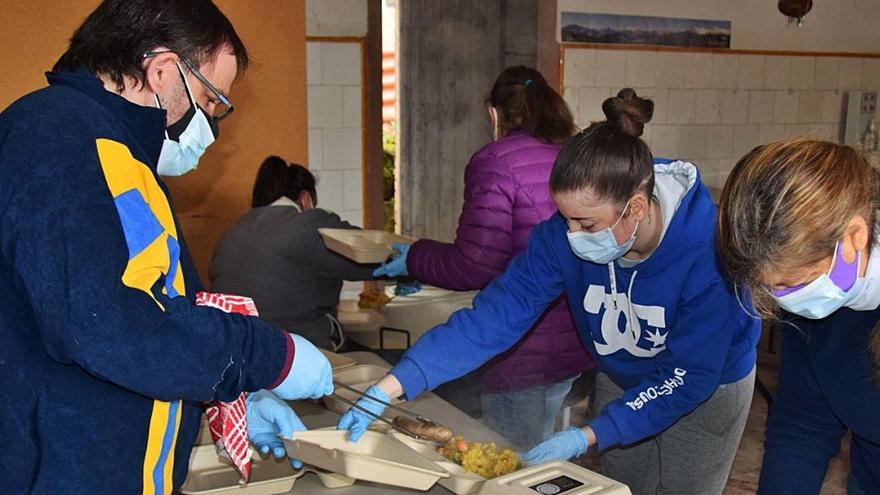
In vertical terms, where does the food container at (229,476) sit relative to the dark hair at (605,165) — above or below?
→ below

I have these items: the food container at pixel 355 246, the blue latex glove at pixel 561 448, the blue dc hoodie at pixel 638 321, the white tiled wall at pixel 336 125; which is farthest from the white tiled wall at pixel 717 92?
the blue latex glove at pixel 561 448

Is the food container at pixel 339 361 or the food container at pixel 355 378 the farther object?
the food container at pixel 339 361

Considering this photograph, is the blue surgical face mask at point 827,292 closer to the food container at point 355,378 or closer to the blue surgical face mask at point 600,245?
the blue surgical face mask at point 600,245

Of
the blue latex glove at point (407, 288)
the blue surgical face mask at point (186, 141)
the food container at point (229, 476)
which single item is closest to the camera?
the blue surgical face mask at point (186, 141)

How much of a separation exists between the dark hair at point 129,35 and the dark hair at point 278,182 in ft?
5.73

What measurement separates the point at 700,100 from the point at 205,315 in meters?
4.80

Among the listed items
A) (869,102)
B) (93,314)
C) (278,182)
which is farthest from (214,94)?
(869,102)

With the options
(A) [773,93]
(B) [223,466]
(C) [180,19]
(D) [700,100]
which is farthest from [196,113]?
(A) [773,93]

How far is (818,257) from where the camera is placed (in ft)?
3.98

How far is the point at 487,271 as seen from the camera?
7.93 ft

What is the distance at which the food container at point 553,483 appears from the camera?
1.45m

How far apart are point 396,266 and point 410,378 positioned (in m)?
1.07

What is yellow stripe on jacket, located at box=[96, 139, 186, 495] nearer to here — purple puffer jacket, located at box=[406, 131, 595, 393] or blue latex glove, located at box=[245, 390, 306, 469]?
blue latex glove, located at box=[245, 390, 306, 469]

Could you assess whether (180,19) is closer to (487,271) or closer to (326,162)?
(487,271)
